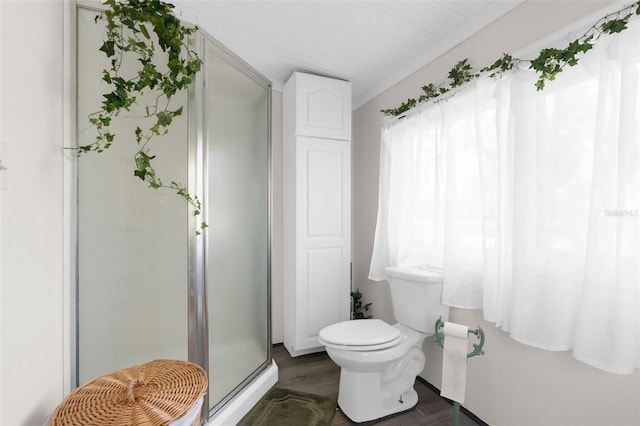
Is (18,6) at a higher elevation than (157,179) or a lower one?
higher

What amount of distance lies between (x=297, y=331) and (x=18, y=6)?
2.34 meters

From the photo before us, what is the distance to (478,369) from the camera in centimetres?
179

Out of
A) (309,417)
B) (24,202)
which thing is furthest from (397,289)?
(24,202)

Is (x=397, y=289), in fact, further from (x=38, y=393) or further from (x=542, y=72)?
(x=38, y=393)

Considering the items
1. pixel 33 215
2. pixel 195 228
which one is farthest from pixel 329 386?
pixel 33 215

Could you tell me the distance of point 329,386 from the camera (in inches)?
84.4

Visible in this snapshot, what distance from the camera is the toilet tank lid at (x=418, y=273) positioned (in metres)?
1.88

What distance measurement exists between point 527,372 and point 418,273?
0.70 m

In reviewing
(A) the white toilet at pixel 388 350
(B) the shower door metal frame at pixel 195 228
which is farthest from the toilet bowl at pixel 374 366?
(B) the shower door metal frame at pixel 195 228

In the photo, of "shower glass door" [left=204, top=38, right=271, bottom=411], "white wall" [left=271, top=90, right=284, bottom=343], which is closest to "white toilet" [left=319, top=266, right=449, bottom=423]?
"shower glass door" [left=204, top=38, right=271, bottom=411]

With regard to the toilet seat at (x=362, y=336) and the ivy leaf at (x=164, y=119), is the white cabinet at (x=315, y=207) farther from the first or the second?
the ivy leaf at (x=164, y=119)

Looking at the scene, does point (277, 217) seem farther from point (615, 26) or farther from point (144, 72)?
point (615, 26)

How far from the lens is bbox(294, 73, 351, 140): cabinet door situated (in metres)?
2.51

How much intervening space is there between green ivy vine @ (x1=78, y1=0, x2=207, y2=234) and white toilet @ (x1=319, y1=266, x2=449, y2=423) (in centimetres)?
107
